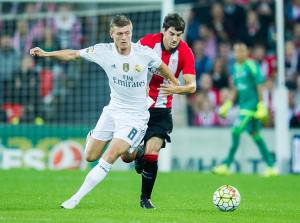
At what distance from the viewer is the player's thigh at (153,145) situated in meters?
10.7

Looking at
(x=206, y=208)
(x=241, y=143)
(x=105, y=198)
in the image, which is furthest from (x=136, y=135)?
(x=241, y=143)

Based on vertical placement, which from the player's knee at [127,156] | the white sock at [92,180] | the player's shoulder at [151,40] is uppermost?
the player's shoulder at [151,40]

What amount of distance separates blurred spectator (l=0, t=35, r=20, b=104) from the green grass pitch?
5.27 metres

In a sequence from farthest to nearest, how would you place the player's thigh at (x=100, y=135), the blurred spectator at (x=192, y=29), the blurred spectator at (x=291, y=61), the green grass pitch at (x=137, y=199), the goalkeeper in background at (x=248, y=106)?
the blurred spectator at (x=192, y=29)
the blurred spectator at (x=291, y=61)
the goalkeeper in background at (x=248, y=106)
the player's thigh at (x=100, y=135)
the green grass pitch at (x=137, y=199)

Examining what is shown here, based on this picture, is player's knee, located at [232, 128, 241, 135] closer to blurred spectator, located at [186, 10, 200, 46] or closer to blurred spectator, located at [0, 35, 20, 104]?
blurred spectator, located at [186, 10, 200, 46]

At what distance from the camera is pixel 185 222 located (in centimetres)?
875

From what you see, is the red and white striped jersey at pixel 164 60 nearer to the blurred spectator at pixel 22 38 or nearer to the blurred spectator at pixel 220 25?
the blurred spectator at pixel 220 25

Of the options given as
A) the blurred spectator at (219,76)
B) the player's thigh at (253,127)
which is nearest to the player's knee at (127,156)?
the player's thigh at (253,127)

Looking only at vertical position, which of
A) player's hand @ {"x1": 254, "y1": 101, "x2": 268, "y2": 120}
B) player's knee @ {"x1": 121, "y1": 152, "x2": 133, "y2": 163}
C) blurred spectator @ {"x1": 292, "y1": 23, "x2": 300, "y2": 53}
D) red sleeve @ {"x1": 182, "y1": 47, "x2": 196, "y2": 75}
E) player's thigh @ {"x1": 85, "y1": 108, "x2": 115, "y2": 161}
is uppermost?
blurred spectator @ {"x1": 292, "y1": 23, "x2": 300, "y2": 53}

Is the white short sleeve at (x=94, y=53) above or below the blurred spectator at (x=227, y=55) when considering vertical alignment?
below

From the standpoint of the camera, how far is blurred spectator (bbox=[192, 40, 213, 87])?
886 inches

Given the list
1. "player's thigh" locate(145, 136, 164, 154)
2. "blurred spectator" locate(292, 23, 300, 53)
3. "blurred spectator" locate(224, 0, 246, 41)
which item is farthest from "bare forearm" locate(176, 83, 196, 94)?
"blurred spectator" locate(224, 0, 246, 41)

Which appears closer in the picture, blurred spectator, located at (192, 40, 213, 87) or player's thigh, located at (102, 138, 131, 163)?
player's thigh, located at (102, 138, 131, 163)

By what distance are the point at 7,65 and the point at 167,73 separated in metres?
13.3
